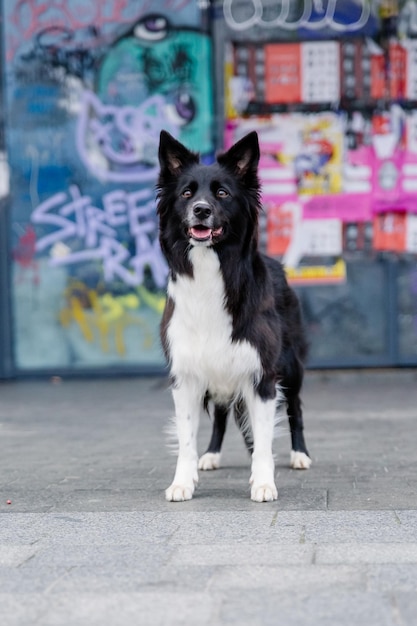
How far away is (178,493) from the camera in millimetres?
6020

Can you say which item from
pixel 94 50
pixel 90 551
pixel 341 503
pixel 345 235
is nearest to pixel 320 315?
pixel 345 235

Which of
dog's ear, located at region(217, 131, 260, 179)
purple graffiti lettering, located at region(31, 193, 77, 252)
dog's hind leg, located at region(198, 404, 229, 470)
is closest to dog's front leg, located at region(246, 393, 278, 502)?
dog's hind leg, located at region(198, 404, 229, 470)

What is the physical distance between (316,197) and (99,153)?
2207mm

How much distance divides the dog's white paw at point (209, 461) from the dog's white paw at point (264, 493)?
101 centimetres

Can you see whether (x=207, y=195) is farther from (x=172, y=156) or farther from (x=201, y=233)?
(x=172, y=156)

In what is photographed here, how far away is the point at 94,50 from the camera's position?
11.9 metres

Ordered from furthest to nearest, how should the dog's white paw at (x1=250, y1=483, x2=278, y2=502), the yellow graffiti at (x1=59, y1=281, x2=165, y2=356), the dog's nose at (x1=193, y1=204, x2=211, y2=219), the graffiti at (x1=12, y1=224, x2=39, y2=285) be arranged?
the graffiti at (x1=12, y1=224, x2=39, y2=285)
the yellow graffiti at (x1=59, y1=281, x2=165, y2=356)
the dog's white paw at (x1=250, y1=483, x2=278, y2=502)
the dog's nose at (x1=193, y1=204, x2=211, y2=219)

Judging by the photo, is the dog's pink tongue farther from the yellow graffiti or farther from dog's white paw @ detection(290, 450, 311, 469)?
the yellow graffiti

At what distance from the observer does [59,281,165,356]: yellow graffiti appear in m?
11.9

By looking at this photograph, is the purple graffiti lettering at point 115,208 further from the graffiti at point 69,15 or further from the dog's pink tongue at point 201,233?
the dog's pink tongue at point 201,233

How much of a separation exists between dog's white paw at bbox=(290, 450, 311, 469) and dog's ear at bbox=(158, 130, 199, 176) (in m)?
1.90

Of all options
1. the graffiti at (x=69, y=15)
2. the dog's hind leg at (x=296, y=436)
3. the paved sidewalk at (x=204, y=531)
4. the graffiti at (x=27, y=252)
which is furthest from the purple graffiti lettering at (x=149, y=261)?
the dog's hind leg at (x=296, y=436)

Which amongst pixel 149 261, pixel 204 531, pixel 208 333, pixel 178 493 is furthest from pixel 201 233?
pixel 149 261

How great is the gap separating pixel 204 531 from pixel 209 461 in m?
1.83
